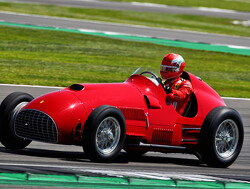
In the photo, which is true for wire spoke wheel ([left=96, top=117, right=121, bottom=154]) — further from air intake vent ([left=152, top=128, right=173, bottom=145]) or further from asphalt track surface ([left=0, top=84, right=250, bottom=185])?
air intake vent ([left=152, top=128, right=173, bottom=145])

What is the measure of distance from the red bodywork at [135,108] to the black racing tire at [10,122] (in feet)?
1.45

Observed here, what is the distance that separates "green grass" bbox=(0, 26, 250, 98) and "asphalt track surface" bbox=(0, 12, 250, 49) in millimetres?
3304

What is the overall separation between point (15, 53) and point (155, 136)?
12031 mm

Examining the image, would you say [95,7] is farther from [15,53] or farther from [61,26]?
[15,53]

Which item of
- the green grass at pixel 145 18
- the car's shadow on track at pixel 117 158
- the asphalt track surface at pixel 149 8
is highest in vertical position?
the asphalt track surface at pixel 149 8

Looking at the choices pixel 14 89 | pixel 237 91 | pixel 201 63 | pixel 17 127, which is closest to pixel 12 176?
pixel 17 127

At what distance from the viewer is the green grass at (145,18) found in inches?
1297

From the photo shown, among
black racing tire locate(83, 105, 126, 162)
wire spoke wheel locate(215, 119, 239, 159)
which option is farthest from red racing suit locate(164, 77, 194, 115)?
black racing tire locate(83, 105, 126, 162)

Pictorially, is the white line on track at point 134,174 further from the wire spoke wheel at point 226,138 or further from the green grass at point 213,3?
the green grass at point 213,3

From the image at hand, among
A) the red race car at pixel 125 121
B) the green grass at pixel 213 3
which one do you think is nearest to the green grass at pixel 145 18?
the green grass at pixel 213 3

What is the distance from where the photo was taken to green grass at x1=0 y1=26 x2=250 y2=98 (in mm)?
16016

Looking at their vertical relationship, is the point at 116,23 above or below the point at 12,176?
above

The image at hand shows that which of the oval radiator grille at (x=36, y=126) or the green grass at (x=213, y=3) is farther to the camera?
the green grass at (x=213, y=3)

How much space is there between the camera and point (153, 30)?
2978 centimetres
